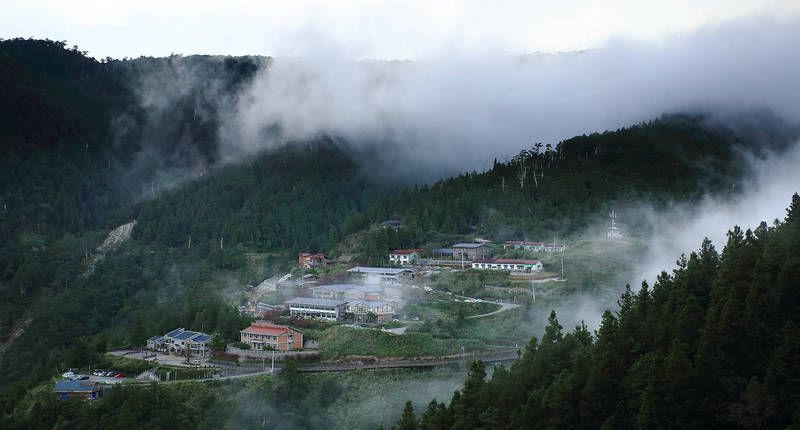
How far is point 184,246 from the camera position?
82188 millimetres

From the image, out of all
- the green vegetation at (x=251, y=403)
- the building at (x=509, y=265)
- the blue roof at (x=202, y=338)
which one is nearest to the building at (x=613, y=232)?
the building at (x=509, y=265)

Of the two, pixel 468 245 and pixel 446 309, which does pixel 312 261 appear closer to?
pixel 468 245

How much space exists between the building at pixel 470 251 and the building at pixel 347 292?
9834mm

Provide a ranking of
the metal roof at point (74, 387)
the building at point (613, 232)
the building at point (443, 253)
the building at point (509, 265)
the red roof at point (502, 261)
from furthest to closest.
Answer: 1. the building at point (443, 253)
2. the building at point (613, 232)
3. the red roof at point (502, 261)
4. the building at point (509, 265)
5. the metal roof at point (74, 387)

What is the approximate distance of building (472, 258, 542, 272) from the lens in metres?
51.4

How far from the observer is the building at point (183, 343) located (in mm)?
42938

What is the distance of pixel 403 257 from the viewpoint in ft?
192

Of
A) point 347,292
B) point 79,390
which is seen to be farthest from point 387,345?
point 79,390

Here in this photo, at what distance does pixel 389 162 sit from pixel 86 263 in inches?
2285

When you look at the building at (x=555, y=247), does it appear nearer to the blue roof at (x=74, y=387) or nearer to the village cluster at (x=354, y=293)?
the village cluster at (x=354, y=293)

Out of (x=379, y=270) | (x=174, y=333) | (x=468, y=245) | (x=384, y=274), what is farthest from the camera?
(x=468, y=245)

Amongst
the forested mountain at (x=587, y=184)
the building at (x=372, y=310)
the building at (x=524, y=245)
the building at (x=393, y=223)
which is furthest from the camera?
the building at (x=393, y=223)

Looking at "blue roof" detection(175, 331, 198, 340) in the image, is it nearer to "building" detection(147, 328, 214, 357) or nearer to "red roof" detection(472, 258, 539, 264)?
"building" detection(147, 328, 214, 357)

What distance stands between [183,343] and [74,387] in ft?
27.7
